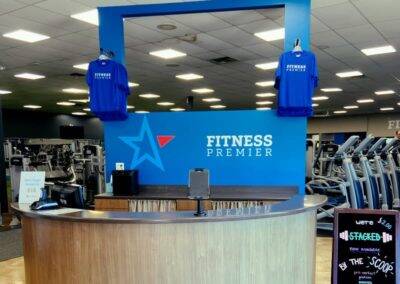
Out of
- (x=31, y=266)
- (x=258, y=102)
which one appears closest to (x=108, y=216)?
(x=31, y=266)

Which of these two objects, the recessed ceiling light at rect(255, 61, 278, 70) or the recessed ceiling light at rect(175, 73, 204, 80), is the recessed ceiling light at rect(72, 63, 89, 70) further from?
the recessed ceiling light at rect(255, 61, 278, 70)

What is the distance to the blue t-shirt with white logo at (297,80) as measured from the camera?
12.5 ft

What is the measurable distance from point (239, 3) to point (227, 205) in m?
2.27

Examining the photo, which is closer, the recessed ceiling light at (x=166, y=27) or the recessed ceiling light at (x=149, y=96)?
the recessed ceiling light at (x=166, y=27)

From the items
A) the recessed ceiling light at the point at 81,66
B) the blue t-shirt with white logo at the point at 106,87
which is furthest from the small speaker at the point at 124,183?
the recessed ceiling light at the point at 81,66

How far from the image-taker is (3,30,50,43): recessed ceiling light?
6039 millimetres

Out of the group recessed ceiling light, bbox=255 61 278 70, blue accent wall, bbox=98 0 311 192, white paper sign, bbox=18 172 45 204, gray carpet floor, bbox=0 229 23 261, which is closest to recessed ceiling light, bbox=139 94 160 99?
recessed ceiling light, bbox=255 61 278 70

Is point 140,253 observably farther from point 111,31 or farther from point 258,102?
point 258,102

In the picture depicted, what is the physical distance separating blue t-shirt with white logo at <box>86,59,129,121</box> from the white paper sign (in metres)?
1.28

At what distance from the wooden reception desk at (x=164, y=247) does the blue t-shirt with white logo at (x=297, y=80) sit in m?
1.77

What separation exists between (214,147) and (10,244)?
11.8 feet

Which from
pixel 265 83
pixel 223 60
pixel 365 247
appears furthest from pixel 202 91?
pixel 365 247

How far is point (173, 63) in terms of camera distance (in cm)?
834

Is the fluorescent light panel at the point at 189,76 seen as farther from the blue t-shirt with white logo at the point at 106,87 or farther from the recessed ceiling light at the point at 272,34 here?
the blue t-shirt with white logo at the point at 106,87
